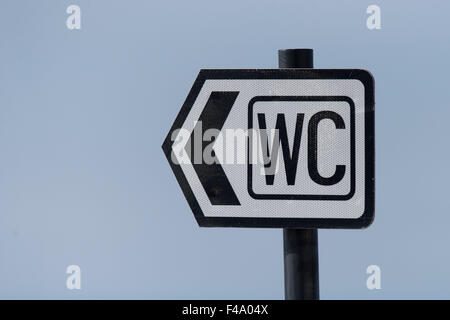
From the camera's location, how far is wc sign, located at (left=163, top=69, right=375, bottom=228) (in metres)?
0.81

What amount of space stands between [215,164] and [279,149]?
0.06 m

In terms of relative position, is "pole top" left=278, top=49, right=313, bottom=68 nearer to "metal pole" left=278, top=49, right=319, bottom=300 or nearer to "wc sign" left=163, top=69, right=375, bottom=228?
"wc sign" left=163, top=69, right=375, bottom=228

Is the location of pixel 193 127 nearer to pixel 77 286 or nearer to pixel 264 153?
pixel 264 153

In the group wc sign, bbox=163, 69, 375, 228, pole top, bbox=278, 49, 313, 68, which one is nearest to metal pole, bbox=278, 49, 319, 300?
wc sign, bbox=163, 69, 375, 228

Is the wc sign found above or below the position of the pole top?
below

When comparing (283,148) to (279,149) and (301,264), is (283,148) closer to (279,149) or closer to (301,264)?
(279,149)

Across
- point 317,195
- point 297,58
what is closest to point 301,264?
point 317,195

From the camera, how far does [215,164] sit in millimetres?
817

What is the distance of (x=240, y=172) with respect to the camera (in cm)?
81

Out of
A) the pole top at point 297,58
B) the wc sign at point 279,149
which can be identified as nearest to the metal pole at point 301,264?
the wc sign at point 279,149

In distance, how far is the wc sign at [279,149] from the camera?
809mm

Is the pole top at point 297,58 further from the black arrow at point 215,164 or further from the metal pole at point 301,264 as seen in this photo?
the metal pole at point 301,264
